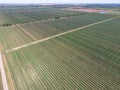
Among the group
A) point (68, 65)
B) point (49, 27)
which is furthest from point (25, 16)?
point (68, 65)

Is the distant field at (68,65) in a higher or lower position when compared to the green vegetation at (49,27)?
higher

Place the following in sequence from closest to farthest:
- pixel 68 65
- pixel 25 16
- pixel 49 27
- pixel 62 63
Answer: pixel 68 65 < pixel 62 63 < pixel 49 27 < pixel 25 16

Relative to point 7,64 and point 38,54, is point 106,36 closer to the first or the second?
point 38,54

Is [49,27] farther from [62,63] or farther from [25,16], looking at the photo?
[25,16]

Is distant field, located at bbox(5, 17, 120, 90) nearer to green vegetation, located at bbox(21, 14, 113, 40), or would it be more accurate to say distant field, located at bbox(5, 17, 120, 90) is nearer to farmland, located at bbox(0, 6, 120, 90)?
farmland, located at bbox(0, 6, 120, 90)

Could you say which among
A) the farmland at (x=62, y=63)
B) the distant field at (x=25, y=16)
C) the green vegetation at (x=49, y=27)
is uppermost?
the farmland at (x=62, y=63)

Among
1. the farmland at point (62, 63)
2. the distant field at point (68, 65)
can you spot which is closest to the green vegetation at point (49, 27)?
the farmland at point (62, 63)

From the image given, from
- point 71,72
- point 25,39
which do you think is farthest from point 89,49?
point 25,39

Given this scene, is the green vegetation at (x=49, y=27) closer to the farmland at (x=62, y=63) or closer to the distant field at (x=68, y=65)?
the farmland at (x=62, y=63)

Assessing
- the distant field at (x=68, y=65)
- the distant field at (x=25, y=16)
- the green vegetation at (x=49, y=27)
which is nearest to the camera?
the distant field at (x=68, y=65)
